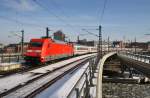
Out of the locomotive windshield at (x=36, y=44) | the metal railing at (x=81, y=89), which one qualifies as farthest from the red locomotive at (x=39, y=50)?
the metal railing at (x=81, y=89)

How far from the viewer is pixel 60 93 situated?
46.5 ft

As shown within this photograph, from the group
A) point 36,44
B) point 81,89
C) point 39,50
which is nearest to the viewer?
point 81,89

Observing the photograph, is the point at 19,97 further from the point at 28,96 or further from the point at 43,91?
the point at 43,91

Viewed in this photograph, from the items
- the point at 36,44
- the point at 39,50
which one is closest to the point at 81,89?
the point at 39,50

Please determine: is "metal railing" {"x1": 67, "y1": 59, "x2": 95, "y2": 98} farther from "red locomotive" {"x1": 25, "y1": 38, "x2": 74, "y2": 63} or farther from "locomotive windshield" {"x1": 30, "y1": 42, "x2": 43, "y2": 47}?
"locomotive windshield" {"x1": 30, "y1": 42, "x2": 43, "y2": 47}

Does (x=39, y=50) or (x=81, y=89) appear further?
(x=39, y=50)

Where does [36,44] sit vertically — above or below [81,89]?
above

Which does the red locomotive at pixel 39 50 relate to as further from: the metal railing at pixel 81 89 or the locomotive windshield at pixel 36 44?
the metal railing at pixel 81 89

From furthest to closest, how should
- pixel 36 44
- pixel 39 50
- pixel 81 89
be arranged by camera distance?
pixel 36 44
pixel 39 50
pixel 81 89

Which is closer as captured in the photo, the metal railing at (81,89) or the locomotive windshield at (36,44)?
the metal railing at (81,89)

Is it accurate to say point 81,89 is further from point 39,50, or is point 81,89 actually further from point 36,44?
point 36,44

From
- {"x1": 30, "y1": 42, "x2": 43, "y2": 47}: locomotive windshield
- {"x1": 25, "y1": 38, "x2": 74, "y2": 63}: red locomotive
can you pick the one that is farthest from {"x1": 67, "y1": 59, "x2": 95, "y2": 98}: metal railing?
{"x1": 30, "y1": 42, "x2": 43, "y2": 47}: locomotive windshield

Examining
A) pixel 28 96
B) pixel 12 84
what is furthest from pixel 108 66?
pixel 28 96

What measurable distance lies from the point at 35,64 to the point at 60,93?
67.1 ft
